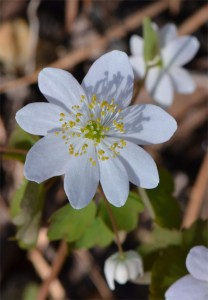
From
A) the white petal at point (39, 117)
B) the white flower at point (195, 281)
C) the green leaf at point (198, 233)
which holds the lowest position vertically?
the green leaf at point (198, 233)

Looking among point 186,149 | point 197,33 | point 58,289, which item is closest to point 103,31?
point 197,33

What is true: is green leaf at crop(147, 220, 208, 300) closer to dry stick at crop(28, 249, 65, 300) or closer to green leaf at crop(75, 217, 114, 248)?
green leaf at crop(75, 217, 114, 248)

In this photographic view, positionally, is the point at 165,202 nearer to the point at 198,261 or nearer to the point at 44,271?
the point at 198,261

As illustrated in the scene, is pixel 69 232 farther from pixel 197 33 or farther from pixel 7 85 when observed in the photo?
pixel 197 33

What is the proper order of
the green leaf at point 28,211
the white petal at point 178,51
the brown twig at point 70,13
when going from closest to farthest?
the green leaf at point 28,211
the white petal at point 178,51
the brown twig at point 70,13

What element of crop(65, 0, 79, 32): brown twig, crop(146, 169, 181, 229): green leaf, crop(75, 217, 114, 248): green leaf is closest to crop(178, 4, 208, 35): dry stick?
crop(65, 0, 79, 32): brown twig

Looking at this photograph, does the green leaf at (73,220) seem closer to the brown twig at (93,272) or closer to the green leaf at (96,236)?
the green leaf at (96,236)

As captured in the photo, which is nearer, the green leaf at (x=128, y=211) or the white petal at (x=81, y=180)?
the white petal at (x=81, y=180)

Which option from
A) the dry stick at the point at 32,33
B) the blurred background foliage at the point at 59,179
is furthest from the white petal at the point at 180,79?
the dry stick at the point at 32,33
